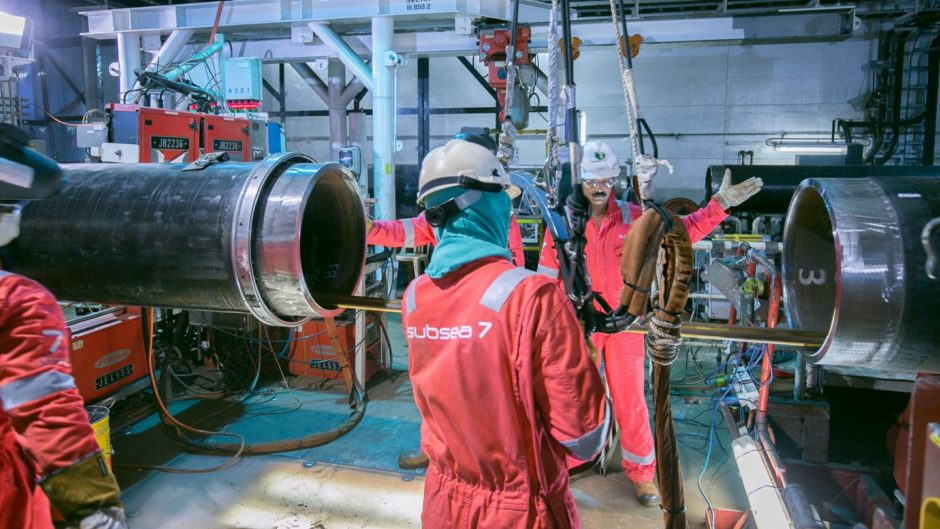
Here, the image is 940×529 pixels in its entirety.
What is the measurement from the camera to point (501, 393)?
152cm

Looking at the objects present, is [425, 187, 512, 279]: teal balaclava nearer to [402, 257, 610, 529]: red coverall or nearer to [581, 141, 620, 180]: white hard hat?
[402, 257, 610, 529]: red coverall

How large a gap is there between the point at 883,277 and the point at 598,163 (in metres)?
2.05

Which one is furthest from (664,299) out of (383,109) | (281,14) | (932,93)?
(932,93)

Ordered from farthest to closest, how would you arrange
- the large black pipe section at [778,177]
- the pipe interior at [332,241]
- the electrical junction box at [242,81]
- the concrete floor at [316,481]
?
the large black pipe section at [778,177]
the electrical junction box at [242,81]
the concrete floor at [316,481]
the pipe interior at [332,241]

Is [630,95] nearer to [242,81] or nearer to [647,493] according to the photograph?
[647,493]

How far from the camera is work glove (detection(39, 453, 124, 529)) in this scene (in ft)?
4.86

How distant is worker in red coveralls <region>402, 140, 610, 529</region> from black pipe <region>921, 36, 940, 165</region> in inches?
388

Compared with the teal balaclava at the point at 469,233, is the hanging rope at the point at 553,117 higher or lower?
higher

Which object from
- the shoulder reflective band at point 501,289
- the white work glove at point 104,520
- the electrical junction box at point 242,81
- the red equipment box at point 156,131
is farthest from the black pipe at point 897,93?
the white work glove at point 104,520

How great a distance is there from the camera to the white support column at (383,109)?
5.84 m

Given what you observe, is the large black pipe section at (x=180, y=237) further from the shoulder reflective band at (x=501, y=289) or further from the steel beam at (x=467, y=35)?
the steel beam at (x=467, y=35)

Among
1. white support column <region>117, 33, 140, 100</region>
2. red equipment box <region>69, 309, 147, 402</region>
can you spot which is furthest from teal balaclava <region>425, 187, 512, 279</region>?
white support column <region>117, 33, 140, 100</region>

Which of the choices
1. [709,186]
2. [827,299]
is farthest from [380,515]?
[709,186]

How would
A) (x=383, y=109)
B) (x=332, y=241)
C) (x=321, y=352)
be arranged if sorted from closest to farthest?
(x=332, y=241)
(x=321, y=352)
(x=383, y=109)
